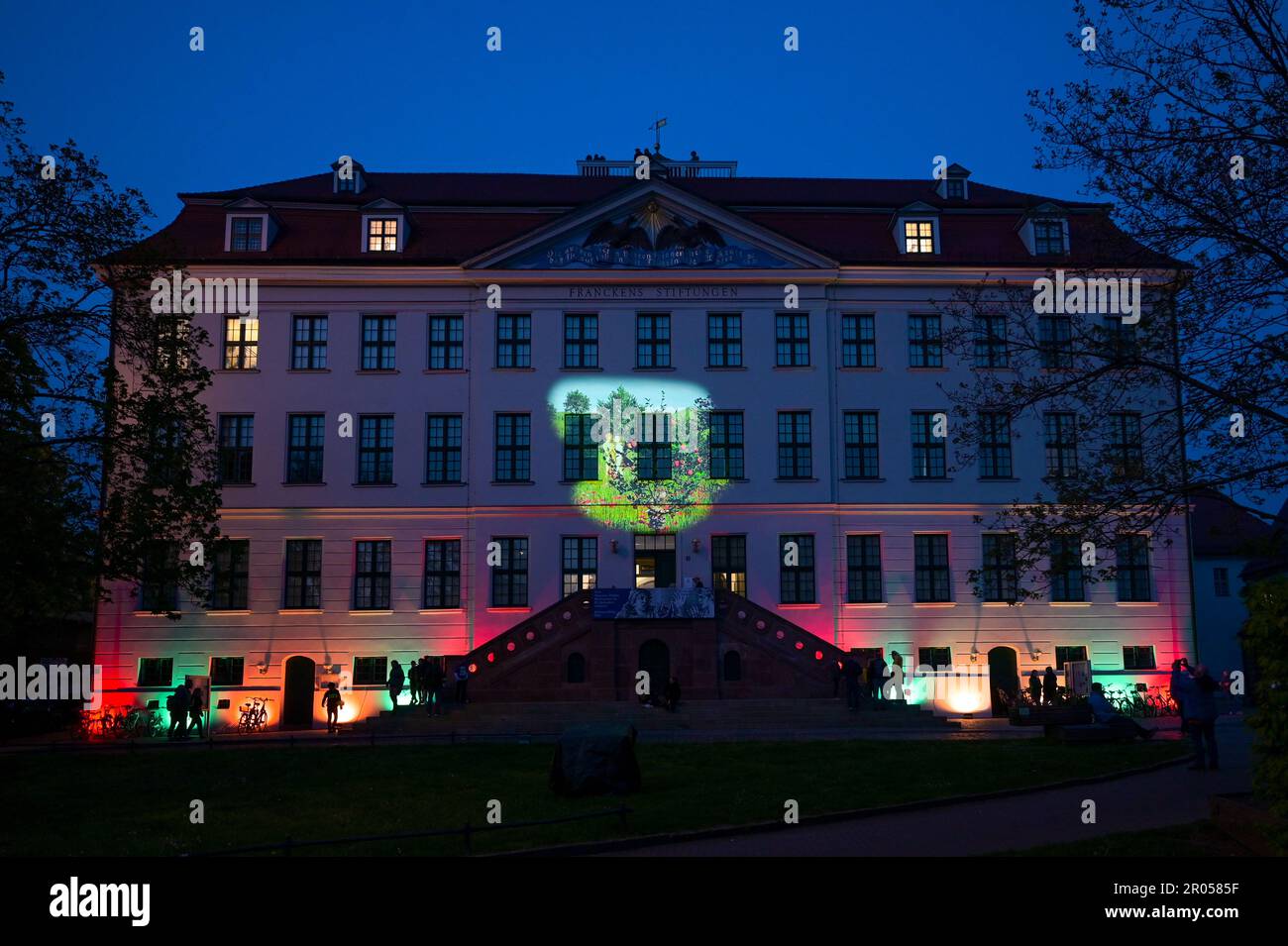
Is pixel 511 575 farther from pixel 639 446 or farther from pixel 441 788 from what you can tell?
pixel 441 788

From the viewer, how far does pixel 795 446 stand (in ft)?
141

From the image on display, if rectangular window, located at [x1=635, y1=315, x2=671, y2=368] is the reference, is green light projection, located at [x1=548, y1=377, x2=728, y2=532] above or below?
below

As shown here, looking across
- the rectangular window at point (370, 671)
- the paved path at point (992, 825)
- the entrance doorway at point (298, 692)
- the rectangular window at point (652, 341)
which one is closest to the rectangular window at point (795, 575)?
the rectangular window at point (652, 341)

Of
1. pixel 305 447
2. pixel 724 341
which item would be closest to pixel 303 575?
pixel 305 447

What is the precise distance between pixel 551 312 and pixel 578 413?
4.06m

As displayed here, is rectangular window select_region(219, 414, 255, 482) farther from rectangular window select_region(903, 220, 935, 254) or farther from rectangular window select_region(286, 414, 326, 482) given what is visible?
rectangular window select_region(903, 220, 935, 254)

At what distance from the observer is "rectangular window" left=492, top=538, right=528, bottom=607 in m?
41.5

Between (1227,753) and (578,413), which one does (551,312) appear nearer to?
(578,413)

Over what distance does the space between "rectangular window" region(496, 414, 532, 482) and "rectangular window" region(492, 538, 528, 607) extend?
2.43 meters

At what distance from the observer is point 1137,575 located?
42.8 meters

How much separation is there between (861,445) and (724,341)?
6.61 m

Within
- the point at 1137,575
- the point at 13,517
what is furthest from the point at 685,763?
the point at 1137,575

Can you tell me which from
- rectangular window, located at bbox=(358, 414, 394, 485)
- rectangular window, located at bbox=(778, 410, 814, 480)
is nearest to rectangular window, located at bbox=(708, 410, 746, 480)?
rectangular window, located at bbox=(778, 410, 814, 480)

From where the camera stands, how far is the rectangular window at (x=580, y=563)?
41688 mm
